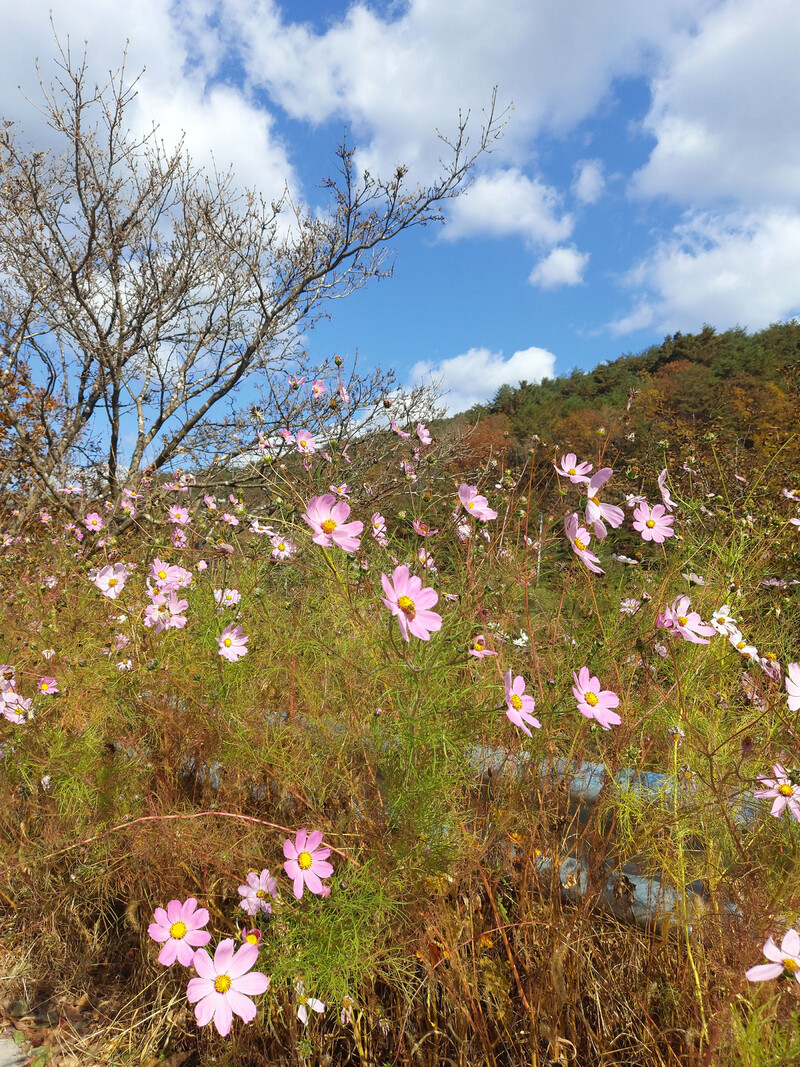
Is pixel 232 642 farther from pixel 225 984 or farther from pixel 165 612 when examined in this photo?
pixel 225 984

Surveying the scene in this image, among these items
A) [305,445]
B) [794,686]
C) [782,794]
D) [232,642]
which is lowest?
[782,794]

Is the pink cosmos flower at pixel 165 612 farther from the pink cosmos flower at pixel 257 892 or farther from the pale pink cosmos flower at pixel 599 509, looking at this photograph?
the pale pink cosmos flower at pixel 599 509

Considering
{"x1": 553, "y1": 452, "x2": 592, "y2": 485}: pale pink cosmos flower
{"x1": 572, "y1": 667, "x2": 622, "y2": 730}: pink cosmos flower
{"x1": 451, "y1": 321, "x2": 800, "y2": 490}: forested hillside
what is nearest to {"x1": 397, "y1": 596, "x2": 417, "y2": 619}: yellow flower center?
{"x1": 572, "y1": 667, "x2": 622, "y2": 730}: pink cosmos flower

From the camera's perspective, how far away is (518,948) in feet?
4.62

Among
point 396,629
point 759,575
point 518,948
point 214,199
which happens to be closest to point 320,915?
point 518,948

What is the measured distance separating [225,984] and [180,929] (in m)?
0.15

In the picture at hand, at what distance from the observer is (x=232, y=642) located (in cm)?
175

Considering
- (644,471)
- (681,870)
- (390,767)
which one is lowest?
(681,870)

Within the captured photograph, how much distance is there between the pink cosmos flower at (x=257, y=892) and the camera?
4.32 feet

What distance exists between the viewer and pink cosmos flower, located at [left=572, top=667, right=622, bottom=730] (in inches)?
47.0

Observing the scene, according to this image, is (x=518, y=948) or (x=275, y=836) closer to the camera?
(x=518, y=948)

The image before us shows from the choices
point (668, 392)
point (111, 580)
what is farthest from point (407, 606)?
point (668, 392)

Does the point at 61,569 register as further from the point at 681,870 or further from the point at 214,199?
the point at 214,199

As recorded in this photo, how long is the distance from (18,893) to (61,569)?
149 centimetres
